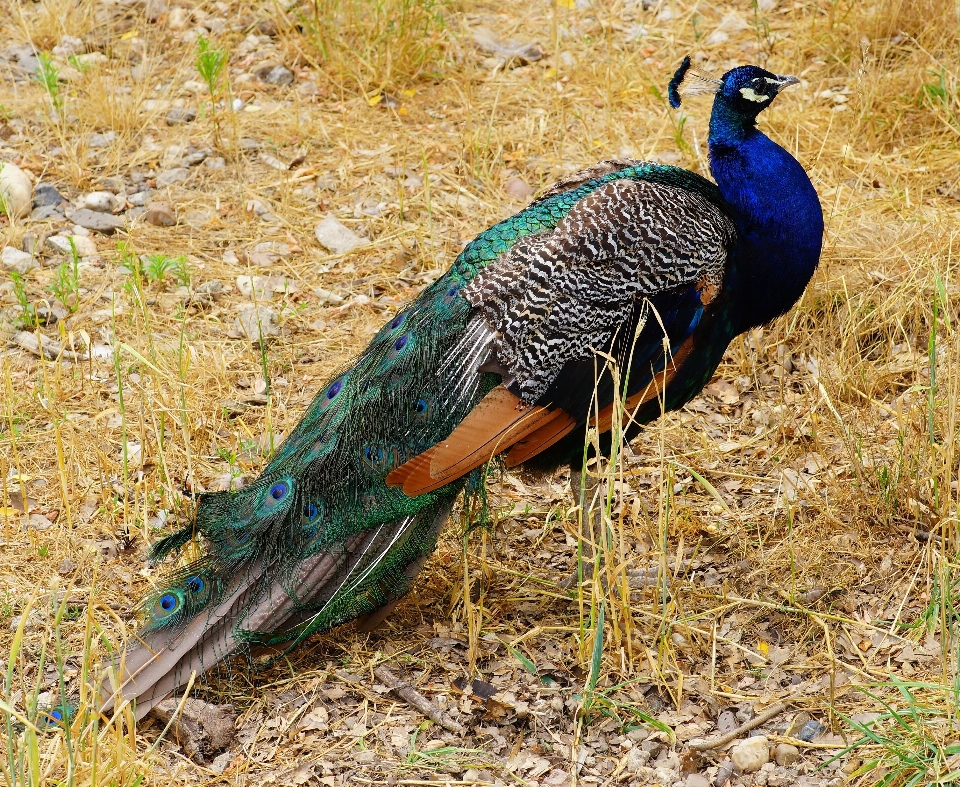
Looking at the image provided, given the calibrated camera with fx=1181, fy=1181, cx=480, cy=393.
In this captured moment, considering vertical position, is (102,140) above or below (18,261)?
above

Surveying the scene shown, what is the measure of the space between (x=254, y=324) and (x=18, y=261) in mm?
1035

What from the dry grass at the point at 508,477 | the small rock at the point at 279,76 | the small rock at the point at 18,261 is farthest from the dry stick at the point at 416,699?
the small rock at the point at 279,76

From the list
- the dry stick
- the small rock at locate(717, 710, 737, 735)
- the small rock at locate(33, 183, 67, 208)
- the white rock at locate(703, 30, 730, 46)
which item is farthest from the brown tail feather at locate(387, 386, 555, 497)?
the white rock at locate(703, 30, 730, 46)

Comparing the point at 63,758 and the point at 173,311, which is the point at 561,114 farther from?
the point at 63,758

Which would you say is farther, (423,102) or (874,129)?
(423,102)

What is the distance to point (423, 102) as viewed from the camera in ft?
19.1

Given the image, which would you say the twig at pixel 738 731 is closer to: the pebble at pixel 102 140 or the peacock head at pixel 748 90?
the peacock head at pixel 748 90

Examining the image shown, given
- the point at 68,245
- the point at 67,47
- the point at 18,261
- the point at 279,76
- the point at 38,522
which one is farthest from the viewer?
the point at 67,47

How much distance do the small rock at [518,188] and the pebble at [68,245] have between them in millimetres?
1772

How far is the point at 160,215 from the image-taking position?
5.08m

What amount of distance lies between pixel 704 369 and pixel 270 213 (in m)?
2.45

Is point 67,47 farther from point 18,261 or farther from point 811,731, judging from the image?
point 811,731

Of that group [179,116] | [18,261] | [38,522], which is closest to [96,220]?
[18,261]

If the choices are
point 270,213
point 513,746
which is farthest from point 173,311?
point 513,746
